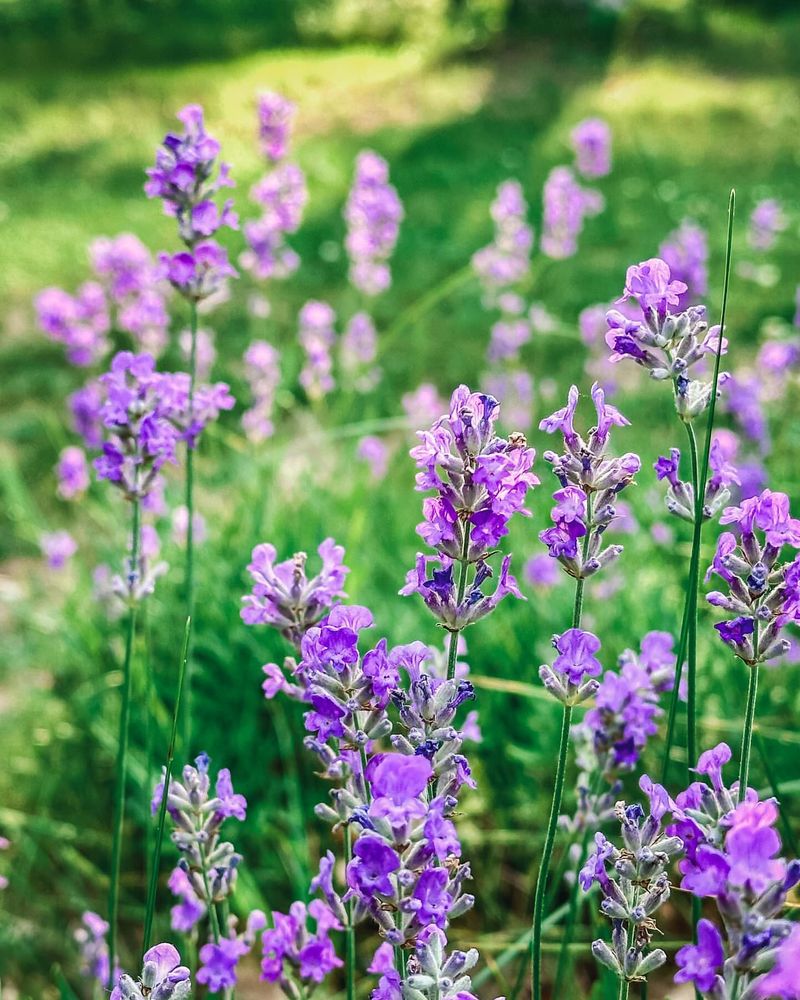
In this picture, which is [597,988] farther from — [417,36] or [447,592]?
[417,36]

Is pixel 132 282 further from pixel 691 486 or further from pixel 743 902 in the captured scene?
pixel 743 902

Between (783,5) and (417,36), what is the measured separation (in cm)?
517

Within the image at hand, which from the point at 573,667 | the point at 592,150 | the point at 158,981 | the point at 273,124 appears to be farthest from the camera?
the point at 592,150

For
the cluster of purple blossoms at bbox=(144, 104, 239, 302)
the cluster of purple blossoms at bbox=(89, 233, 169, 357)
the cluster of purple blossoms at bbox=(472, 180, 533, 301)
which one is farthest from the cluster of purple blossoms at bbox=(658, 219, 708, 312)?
the cluster of purple blossoms at bbox=(144, 104, 239, 302)

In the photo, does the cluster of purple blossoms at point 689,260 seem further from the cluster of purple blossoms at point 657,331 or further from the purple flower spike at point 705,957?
the purple flower spike at point 705,957

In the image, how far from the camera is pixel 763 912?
2.70 feet

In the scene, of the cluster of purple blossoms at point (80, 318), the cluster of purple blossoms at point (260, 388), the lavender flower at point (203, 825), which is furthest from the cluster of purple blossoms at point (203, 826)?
the cluster of purple blossoms at point (80, 318)

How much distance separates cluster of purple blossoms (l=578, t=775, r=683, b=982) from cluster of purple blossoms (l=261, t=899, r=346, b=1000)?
323 mm

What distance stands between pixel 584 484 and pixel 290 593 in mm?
346

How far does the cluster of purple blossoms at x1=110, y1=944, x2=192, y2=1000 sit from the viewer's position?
3.34 feet

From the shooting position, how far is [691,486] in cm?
126

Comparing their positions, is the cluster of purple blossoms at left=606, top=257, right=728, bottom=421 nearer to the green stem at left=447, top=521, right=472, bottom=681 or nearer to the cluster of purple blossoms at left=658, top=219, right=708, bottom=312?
the green stem at left=447, top=521, right=472, bottom=681

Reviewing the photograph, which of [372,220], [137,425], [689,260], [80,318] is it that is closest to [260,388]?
[80,318]

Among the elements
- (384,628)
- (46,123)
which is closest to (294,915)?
(384,628)
